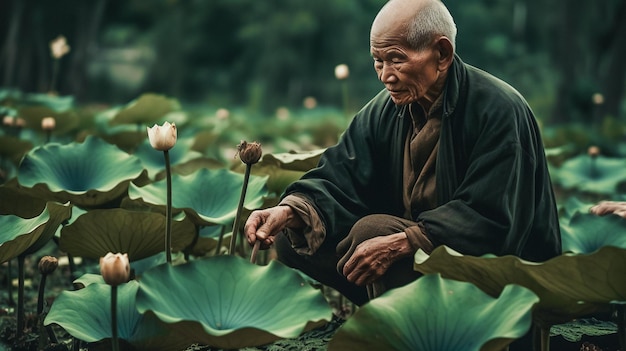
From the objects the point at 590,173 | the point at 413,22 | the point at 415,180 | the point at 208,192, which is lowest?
the point at 590,173

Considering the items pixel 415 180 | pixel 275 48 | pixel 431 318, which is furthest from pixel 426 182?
pixel 275 48

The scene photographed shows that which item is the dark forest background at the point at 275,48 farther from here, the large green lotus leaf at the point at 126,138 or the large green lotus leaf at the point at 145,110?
the large green lotus leaf at the point at 126,138

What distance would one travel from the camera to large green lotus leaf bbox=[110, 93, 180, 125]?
5375 millimetres

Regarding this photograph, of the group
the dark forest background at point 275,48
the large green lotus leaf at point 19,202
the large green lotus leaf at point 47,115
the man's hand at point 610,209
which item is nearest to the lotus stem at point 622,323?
the man's hand at point 610,209

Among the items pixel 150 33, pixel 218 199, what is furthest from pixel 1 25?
pixel 150 33

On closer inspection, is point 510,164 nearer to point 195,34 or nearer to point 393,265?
point 393,265

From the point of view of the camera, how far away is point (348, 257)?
2.61 metres

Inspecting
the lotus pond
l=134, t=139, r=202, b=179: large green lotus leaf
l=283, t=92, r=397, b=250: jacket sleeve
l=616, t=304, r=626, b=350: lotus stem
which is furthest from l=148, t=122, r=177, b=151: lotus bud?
l=134, t=139, r=202, b=179: large green lotus leaf

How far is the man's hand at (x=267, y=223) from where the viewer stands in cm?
253

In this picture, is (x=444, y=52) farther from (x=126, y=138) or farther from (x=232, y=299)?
(x=126, y=138)

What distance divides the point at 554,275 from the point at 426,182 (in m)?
0.57

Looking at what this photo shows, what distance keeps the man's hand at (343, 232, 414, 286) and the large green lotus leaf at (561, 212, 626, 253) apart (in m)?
0.83

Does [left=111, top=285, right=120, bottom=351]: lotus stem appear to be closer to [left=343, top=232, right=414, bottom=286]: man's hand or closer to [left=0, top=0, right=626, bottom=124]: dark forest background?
[left=343, top=232, right=414, bottom=286]: man's hand

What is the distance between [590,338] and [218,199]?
1.43 m
